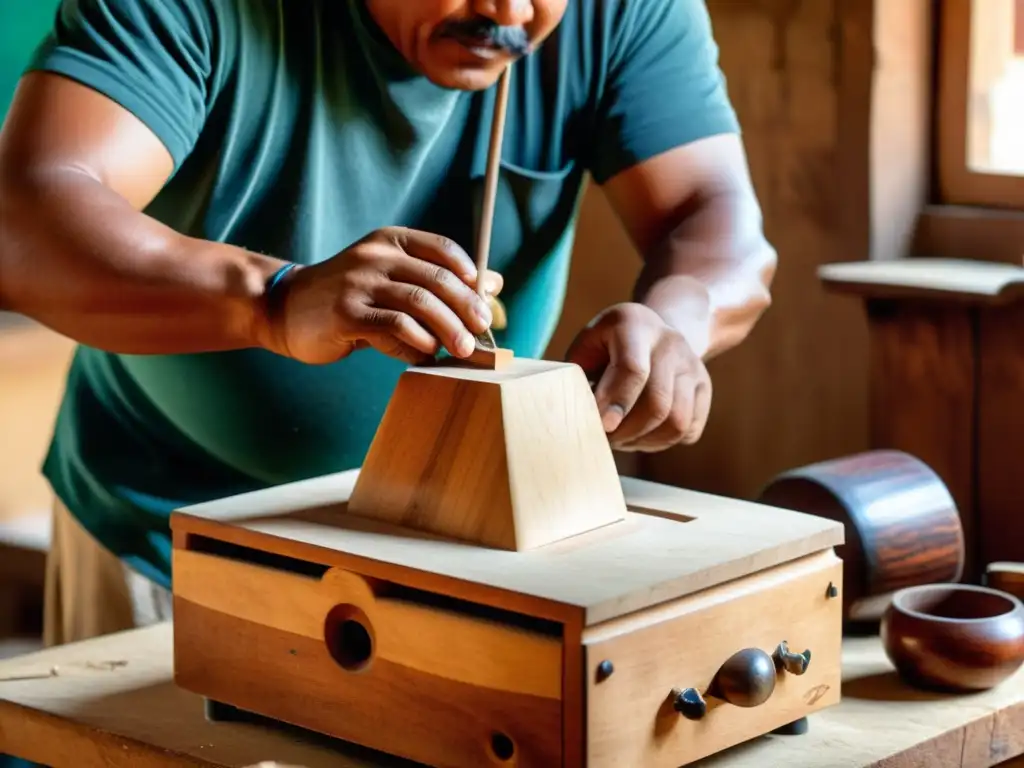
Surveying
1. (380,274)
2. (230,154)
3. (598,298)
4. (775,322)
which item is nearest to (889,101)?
(775,322)

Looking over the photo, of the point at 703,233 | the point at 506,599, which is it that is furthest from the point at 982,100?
the point at 506,599

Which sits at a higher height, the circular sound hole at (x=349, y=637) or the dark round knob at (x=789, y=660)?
the circular sound hole at (x=349, y=637)

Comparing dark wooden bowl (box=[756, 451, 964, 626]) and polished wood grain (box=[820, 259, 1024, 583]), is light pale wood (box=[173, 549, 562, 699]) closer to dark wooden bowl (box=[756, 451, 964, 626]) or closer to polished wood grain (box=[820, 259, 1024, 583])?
dark wooden bowl (box=[756, 451, 964, 626])

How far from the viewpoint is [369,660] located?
4.77 ft

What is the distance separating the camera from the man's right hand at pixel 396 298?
148 centimetres

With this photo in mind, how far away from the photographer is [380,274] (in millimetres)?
1484

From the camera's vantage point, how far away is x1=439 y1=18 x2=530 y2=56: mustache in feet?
5.59

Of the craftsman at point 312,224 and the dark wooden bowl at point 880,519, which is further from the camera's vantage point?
the dark wooden bowl at point 880,519

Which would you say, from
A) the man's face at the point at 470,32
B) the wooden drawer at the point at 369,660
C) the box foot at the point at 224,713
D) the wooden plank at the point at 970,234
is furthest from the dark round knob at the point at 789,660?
the wooden plank at the point at 970,234

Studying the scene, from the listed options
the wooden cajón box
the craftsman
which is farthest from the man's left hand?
the wooden cajón box

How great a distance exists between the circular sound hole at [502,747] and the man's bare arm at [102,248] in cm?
44

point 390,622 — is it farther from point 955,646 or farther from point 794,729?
point 955,646

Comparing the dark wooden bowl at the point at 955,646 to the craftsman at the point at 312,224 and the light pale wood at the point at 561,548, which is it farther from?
the craftsman at the point at 312,224

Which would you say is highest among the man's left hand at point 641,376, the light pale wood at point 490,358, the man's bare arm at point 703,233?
the man's bare arm at point 703,233
